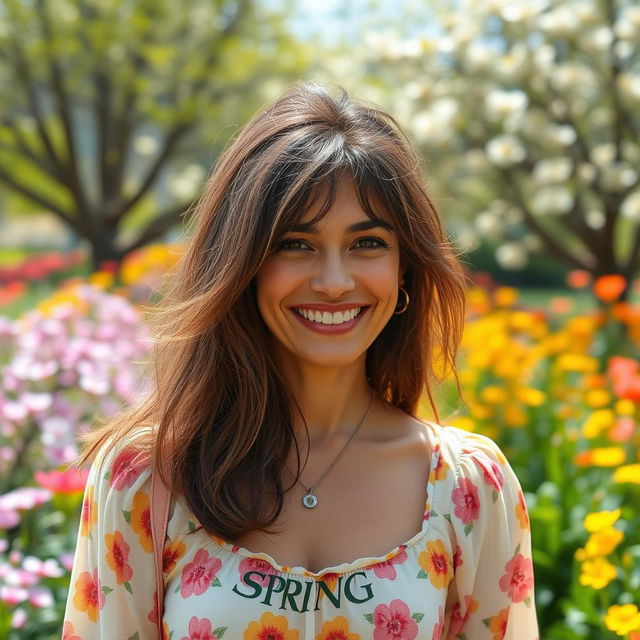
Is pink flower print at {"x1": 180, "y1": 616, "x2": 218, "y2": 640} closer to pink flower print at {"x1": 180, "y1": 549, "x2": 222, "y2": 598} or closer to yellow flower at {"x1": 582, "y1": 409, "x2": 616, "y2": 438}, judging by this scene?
pink flower print at {"x1": 180, "y1": 549, "x2": 222, "y2": 598}

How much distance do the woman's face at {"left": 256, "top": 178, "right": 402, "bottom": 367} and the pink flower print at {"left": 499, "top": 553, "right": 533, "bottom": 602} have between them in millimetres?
506

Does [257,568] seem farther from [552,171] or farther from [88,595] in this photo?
[552,171]

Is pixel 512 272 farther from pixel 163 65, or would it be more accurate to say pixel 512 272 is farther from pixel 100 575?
pixel 100 575

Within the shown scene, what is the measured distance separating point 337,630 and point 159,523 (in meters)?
0.35

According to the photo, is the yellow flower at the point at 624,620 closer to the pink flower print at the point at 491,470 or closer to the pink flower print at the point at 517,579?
the pink flower print at the point at 517,579

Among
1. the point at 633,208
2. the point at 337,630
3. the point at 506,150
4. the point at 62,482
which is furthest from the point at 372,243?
the point at 506,150

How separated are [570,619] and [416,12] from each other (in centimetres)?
609

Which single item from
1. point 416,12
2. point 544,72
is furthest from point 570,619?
point 416,12

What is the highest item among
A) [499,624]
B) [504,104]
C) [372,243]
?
[504,104]

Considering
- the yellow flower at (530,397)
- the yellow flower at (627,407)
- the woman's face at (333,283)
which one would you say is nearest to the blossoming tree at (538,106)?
the yellow flower at (530,397)

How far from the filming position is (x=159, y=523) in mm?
1755

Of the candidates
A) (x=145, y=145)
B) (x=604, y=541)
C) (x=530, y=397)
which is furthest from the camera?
(x=145, y=145)

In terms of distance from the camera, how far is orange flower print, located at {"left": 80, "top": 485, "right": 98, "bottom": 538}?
5.92ft

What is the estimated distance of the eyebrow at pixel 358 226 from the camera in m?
1.76
